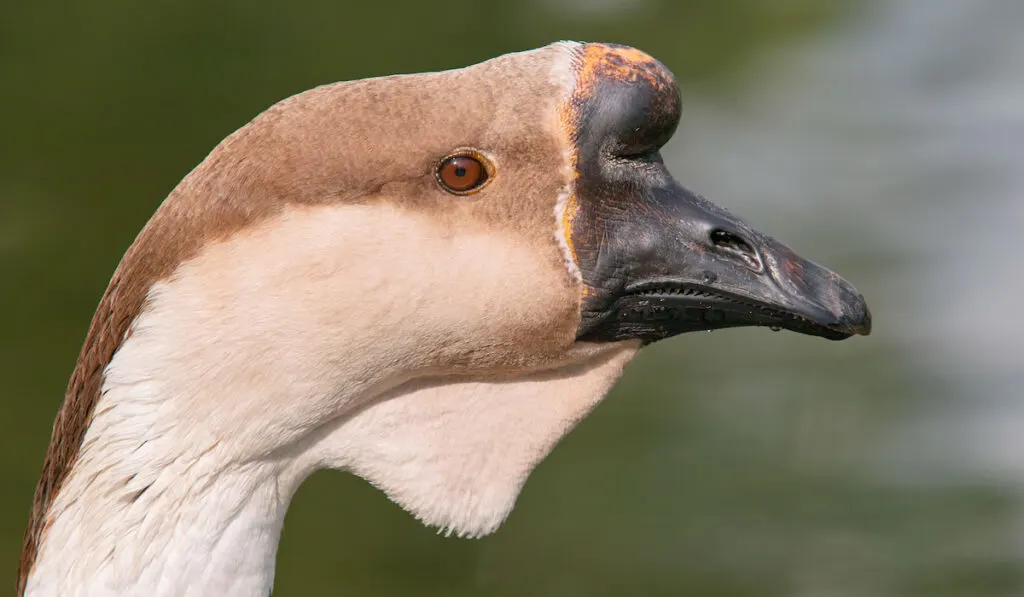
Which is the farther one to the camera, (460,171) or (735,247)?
(735,247)

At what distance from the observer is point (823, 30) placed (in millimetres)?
11562

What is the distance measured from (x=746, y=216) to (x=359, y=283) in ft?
21.2

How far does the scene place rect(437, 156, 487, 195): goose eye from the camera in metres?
2.56

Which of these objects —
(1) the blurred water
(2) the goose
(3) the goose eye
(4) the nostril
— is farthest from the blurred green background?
(3) the goose eye

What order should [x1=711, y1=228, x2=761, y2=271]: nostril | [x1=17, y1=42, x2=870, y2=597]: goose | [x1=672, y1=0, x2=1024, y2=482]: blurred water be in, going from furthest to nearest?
[x1=672, y1=0, x2=1024, y2=482]: blurred water < [x1=711, y1=228, x2=761, y2=271]: nostril < [x1=17, y1=42, x2=870, y2=597]: goose

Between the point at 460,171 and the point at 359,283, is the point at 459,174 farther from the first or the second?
the point at 359,283

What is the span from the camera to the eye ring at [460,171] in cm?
256

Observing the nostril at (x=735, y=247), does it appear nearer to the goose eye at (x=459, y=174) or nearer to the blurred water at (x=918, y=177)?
the goose eye at (x=459, y=174)

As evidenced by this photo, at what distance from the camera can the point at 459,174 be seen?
257 cm

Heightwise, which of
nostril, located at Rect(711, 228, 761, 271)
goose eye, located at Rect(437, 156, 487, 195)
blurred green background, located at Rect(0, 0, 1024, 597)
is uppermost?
goose eye, located at Rect(437, 156, 487, 195)

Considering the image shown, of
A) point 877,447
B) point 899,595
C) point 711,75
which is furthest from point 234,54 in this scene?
point 899,595

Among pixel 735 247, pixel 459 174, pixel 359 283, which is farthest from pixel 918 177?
pixel 359 283

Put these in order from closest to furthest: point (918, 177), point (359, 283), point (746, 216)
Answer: point (359, 283), point (746, 216), point (918, 177)

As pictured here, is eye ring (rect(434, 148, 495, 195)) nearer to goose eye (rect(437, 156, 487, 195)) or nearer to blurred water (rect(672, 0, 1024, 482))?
goose eye (rect(437, 156, 487, 195))
